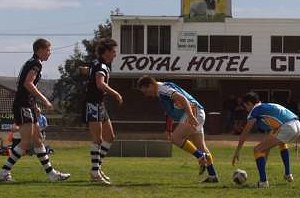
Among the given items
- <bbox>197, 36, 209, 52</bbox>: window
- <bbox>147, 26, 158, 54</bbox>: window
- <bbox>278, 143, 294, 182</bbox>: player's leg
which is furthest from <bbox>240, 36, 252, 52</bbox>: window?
<bbox>278, 143, 294, 182</bbox>: player's leg

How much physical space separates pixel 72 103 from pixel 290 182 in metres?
66.5

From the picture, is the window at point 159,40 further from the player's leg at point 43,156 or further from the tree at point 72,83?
the player's leg at point 43,156

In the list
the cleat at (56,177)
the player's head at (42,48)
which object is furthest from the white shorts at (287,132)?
Result: the player's head at (42,48)

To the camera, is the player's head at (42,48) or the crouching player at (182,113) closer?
the player's head at (42,48)

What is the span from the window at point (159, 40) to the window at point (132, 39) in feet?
1.74

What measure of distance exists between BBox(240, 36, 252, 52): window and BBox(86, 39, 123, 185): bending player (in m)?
42.7

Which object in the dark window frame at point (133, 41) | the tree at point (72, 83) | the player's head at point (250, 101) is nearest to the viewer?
the player's head at point (250, 101)

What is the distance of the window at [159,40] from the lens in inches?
2153

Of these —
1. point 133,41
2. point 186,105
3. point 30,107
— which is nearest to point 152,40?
point 133,41

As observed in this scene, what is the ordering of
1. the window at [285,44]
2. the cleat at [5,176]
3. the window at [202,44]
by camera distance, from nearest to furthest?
the cleat at [5,176]
the window at [285,44]
the window at [202,44]

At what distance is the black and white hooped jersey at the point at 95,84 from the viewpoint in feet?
41.9

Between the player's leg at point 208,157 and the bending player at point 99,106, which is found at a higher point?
the bending player at point 99,106

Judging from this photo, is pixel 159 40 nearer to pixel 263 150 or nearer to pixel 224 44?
pixel 224 44

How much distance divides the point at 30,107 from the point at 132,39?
140ft
